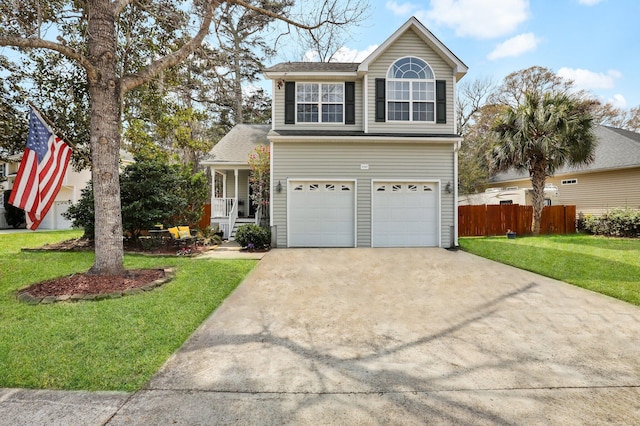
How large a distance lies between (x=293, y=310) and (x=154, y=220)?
7161 millimetres

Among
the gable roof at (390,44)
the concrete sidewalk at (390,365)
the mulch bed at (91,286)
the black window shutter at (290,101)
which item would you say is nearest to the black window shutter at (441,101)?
the gable roof at (390,44)

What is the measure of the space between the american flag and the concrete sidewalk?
3949 mm

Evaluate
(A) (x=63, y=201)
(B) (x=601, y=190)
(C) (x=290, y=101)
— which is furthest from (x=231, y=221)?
(B) (x=601, y=190)

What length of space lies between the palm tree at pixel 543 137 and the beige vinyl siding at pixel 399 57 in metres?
4.72

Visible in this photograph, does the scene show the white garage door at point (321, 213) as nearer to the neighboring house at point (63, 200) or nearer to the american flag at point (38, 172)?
the american flag at point (38, 172)

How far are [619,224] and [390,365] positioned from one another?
15048 millimetres

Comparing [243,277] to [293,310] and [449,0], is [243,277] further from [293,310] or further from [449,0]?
[449,0]

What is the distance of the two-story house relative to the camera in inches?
428

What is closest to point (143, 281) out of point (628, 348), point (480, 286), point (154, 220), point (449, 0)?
point (154, 220)

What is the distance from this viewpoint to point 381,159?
431 inches

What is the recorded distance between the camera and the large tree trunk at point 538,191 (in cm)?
1406

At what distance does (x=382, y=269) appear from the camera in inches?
315

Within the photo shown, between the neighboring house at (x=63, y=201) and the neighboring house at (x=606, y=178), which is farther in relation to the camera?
the neighboring house at (x=63, y=201)

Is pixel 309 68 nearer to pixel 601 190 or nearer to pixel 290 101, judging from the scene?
pixel 290 101
